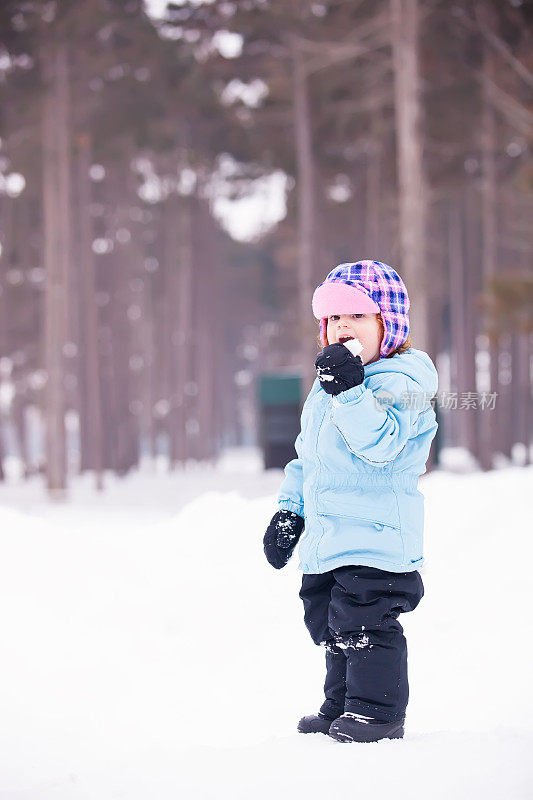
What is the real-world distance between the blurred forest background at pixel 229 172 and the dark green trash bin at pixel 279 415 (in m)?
1.65

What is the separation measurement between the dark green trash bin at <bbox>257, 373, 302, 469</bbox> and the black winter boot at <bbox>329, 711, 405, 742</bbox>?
1706 cm

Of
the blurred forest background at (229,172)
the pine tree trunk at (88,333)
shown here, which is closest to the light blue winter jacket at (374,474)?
the blurred forest background at (229,172)

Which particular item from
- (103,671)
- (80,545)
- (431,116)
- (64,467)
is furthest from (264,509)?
(431,116)

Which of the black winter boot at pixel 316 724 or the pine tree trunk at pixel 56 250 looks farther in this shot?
the pine tree trunk at pixel 56 250

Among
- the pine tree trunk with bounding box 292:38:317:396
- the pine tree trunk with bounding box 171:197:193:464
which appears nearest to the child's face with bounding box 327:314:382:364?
the pine tree trunk with bounding box 292:38:317:396

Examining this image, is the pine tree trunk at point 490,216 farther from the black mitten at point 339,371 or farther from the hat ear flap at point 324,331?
the black mitten at point 339,371

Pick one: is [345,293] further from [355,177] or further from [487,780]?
[355,177]

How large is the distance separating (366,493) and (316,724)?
0.99 metres

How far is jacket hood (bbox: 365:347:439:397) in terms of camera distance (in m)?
3.17

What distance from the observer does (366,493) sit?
10.3ft

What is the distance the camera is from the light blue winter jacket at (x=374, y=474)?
302 centimetres

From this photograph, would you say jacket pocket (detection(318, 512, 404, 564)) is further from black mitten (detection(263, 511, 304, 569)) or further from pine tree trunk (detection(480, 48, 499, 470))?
pine tree trunk (detection(480, 48, 499, 470))

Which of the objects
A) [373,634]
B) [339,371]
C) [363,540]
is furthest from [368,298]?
[373,634]

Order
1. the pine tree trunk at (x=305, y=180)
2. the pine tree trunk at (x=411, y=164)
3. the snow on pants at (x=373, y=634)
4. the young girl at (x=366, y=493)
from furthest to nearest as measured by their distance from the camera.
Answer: the pine tree trunk at (x=305, y=180), the pine tree trunk at (x=411, y=164), the snow on pants at (x=373, y=634), the young girl at (x=366, y=493)
